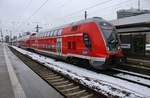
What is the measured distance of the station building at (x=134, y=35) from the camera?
62.5 feet

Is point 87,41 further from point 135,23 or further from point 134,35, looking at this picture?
point 134,35

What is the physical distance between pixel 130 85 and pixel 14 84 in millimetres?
4741

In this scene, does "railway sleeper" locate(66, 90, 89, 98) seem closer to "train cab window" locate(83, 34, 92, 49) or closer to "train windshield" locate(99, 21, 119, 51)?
"train windshield" locate(99, 21, 119, 51)

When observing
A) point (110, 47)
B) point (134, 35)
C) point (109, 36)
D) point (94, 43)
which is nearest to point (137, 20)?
point (134, 35)

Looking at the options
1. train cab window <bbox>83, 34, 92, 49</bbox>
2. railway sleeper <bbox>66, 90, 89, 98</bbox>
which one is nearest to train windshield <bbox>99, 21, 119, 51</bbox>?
train cab window <bbox>83, 34, 92, 49</bbox>

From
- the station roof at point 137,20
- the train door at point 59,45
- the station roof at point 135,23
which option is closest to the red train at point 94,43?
the train door at point 59,45

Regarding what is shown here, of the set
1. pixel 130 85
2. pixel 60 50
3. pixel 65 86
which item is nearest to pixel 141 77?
pixel 130 85

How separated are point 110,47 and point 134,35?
8.95 metres

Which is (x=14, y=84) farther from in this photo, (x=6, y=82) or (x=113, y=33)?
(x=113, y=33)

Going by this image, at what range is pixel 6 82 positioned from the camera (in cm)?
938

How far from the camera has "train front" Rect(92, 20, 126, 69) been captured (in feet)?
40.5

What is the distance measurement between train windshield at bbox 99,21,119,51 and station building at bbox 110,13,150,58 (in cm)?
536

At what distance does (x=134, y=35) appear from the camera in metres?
20.8

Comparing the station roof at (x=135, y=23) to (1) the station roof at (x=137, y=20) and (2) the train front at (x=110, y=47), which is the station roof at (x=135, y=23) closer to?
(1) the station roof at (x=137, y=20)
